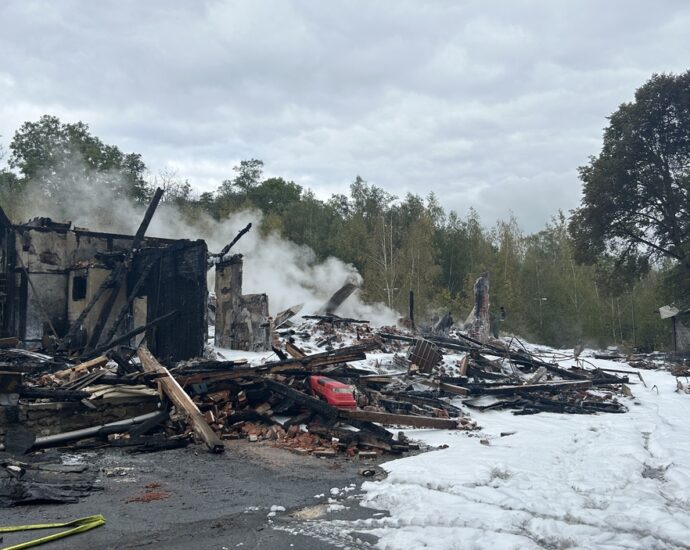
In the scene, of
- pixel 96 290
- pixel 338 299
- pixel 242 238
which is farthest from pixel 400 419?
pixel 242 238

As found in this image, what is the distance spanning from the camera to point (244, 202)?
45.2m

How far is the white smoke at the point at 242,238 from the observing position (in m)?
29.2

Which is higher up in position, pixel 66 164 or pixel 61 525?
pixel 66 164

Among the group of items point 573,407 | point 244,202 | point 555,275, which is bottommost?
point 573,407

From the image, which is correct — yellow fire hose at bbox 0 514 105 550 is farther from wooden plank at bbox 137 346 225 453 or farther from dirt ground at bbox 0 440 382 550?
wooden plank at bbox 137 346 225 453

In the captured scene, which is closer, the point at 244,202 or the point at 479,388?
the point at 479,388

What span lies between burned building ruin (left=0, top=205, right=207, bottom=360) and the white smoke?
34.8 feet

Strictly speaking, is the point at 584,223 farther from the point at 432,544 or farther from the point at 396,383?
the point at 432,544

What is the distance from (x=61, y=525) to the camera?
496 cm

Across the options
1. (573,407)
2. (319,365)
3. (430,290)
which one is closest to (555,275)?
(430,290)

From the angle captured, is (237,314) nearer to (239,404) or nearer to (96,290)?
(96,290)

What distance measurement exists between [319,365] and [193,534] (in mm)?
6744

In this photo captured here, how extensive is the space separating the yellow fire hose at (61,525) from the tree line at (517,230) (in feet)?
98.3

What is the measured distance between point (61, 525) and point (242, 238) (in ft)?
90.3
